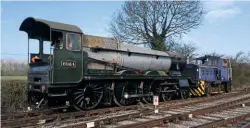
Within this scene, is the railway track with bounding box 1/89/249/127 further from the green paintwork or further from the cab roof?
the cab roof

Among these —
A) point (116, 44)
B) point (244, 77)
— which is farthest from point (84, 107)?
point (244, 77)

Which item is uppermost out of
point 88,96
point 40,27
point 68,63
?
point 40,27

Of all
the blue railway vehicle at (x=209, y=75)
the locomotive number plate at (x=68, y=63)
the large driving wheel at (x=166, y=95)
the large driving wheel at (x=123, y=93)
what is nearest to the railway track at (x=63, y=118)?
the large driving wheel at (x=123, y=93)

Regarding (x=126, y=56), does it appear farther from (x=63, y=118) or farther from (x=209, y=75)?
(x=209, y=75)

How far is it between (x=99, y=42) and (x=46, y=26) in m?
2.44

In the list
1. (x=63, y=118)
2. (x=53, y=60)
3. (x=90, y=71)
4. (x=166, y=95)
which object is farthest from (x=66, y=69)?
(x=166, y=95)

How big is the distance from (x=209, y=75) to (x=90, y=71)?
13.0 m

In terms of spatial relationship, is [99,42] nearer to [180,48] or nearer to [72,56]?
[72,56]

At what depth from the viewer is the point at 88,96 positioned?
1273 centimetres

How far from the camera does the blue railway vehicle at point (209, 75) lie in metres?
21.1

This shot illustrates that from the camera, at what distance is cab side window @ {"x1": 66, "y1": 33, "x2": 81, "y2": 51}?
1185cm

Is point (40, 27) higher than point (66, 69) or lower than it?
higher

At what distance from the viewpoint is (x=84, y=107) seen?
12.6 meters

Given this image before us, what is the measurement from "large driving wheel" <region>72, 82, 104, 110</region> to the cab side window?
162 centimetres
